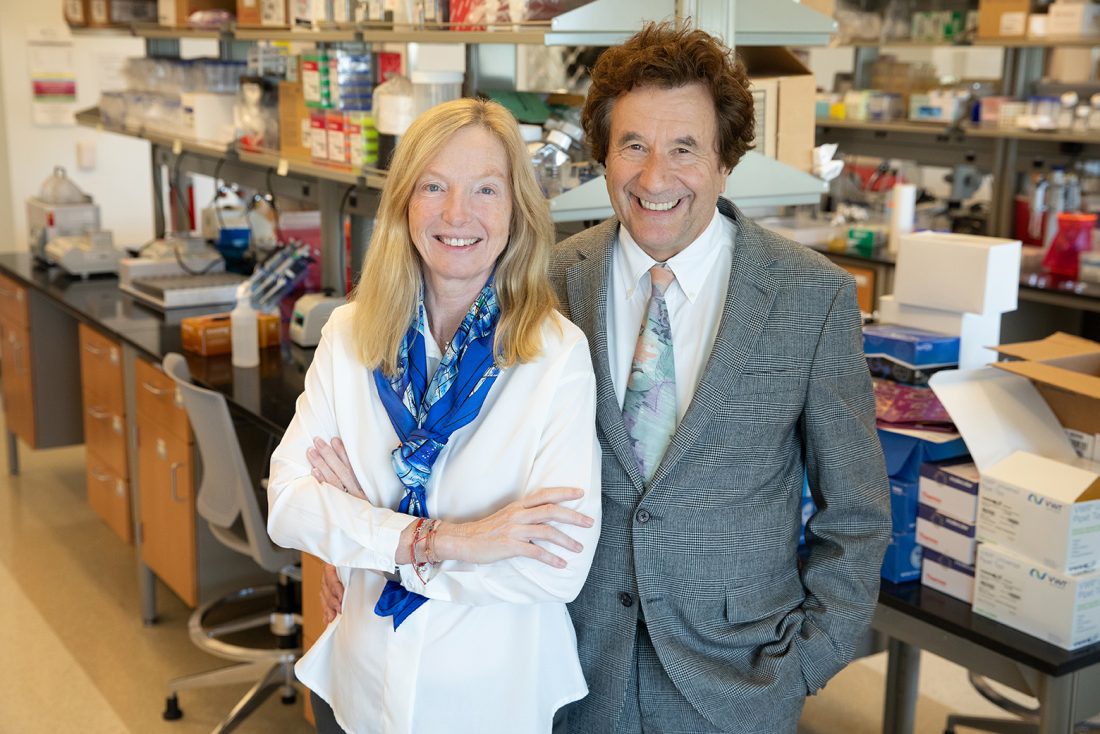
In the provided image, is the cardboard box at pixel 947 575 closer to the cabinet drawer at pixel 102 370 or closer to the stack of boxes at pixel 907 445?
the stack of boxes at pixel 907 445

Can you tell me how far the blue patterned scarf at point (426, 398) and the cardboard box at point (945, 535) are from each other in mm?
940

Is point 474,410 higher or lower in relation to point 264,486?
higher

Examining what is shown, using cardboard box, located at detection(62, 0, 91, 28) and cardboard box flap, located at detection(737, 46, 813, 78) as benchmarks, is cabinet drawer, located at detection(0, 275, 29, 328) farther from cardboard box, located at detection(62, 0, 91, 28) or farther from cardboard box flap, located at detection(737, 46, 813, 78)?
cardboard box flap, located at detection(737, 46, 813, 78)

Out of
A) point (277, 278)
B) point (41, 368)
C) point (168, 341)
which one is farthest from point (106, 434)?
point (277, 278)

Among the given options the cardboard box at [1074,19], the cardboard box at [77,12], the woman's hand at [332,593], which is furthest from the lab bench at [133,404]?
the cardboard box at [1074,19]

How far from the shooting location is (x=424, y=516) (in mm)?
1641

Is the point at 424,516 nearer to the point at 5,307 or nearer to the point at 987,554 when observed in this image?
the point at 987,554

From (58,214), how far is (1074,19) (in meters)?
4.55

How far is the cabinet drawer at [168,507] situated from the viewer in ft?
11.7

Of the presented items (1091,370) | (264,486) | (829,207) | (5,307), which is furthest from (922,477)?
(829,207)

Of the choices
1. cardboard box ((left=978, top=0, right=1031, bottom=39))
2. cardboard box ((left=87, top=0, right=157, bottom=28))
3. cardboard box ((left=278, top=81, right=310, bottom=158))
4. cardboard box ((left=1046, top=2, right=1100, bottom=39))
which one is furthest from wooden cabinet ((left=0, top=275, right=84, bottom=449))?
cardboard box ((left=1046, top=2, right=1100, bottom=39))

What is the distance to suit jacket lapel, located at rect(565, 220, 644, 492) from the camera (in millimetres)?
1676

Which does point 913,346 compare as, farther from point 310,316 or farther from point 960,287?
point 310,316

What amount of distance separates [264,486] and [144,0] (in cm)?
303
